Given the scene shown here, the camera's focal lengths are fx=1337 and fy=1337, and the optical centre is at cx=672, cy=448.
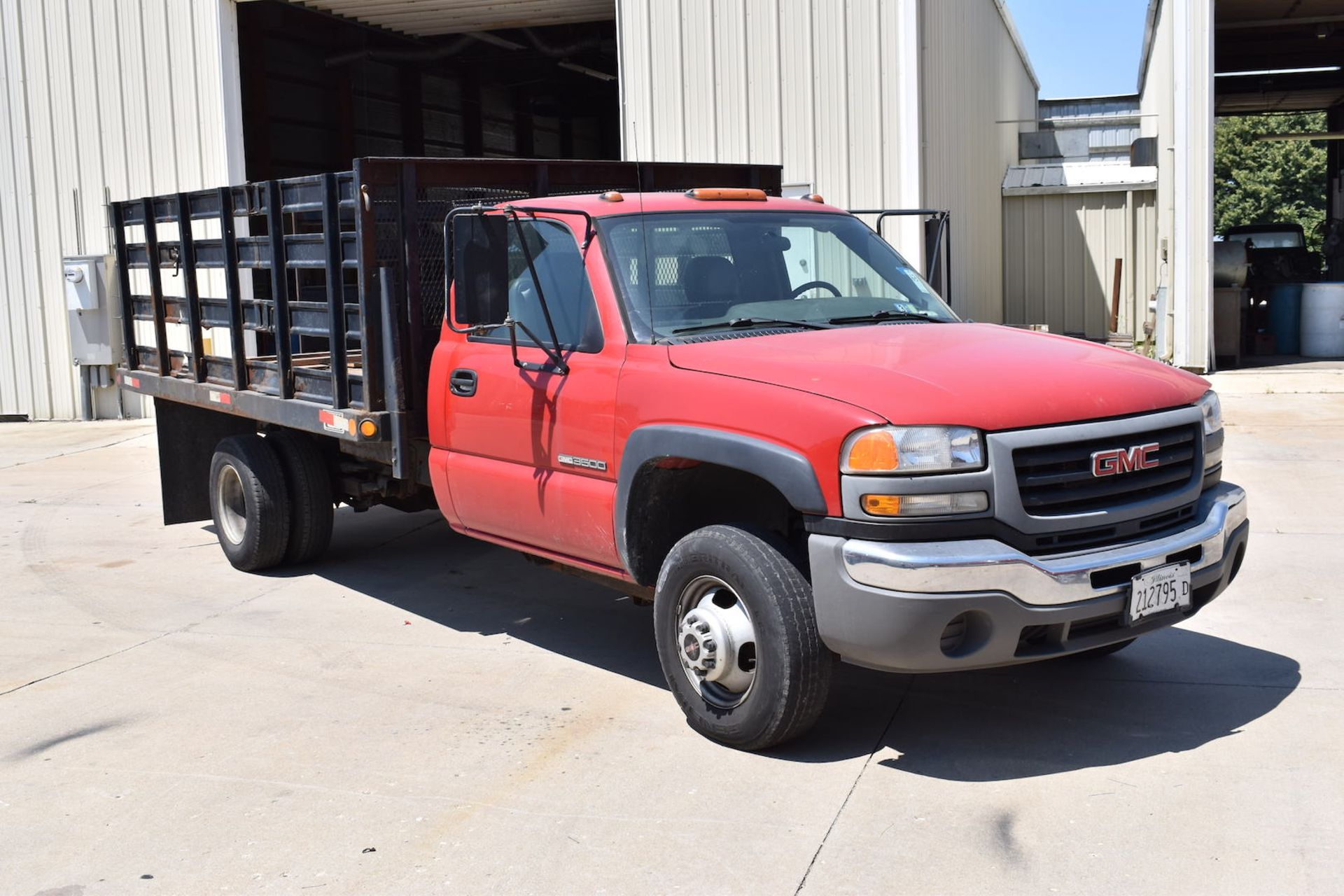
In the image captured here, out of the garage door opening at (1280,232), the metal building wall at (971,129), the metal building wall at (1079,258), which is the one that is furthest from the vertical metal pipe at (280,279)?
the metal building wall at (1079,258)

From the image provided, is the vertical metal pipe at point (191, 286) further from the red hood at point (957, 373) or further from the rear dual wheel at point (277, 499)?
the red hood at point (957, 373)

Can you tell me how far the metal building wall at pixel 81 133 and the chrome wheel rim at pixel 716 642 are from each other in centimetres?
1216

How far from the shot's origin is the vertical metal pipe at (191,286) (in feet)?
27.1

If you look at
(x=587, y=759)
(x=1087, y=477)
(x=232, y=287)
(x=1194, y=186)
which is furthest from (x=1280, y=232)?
(x=587, y=759)

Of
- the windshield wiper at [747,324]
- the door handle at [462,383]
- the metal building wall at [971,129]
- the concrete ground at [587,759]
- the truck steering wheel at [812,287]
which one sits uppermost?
the metal building wall at [971,129]

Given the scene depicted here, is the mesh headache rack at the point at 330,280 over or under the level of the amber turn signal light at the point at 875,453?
over

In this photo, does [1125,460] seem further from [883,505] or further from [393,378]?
[393,378]

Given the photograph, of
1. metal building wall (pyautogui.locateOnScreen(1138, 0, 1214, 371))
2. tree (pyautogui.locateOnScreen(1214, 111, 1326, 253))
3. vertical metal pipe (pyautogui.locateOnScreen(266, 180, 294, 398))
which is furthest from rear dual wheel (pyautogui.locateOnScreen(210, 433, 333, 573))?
tree (pyautogui.locateOnScreen(1214, 111, 1326, 253))

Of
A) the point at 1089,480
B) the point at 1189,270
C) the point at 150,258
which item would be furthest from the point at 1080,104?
the point at 1089,480

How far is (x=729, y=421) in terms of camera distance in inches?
191

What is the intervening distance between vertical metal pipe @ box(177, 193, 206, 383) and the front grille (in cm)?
571

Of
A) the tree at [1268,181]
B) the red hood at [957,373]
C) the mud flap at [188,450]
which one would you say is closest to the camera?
the red hood at [957,373]

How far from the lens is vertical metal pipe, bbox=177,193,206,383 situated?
827 cm

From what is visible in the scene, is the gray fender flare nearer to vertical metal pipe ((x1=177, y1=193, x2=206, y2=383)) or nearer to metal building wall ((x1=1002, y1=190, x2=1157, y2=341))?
vertical metal pipe ((x1=177, y1=193, x2=206, y2=383))
